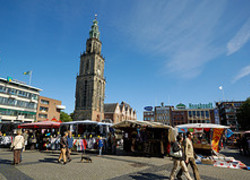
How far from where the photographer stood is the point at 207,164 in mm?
10031

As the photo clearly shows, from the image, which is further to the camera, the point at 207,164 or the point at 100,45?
the point at 100,45

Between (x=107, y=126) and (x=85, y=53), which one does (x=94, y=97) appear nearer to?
(x=85, y=53)

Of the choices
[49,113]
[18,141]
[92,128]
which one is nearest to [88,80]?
[49,113]

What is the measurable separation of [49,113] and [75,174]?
55.1m

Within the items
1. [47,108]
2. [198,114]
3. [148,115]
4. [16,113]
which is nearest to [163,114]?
[148,115]

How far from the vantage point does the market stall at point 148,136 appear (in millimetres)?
12828

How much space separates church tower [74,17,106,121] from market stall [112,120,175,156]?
136 ft

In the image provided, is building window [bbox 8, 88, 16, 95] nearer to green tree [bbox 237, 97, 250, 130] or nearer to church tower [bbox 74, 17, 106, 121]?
church tower [bbox 74, 17, 106, 121]

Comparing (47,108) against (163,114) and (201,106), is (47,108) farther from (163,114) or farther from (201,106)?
(201,106)

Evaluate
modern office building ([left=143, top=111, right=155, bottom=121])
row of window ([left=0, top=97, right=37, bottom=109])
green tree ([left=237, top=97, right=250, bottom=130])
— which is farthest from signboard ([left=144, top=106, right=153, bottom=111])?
row of window ([left=0, top=97, right=37, bottom=109])

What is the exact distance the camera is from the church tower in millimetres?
59156

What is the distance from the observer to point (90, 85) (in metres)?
61.0

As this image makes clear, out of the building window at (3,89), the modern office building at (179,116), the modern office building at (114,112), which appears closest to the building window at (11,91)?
the building window at (3,89)

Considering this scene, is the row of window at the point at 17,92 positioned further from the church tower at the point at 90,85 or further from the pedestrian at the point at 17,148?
the pedestrian at the point at 17,148
